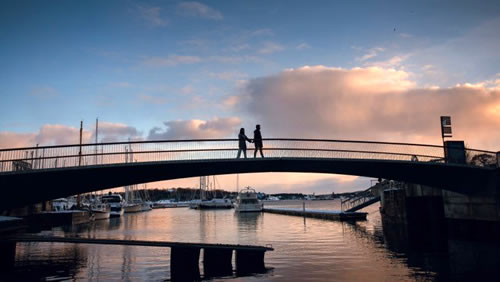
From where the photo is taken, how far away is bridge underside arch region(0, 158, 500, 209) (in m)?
26.3

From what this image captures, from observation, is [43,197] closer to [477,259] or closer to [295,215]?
[477,259]

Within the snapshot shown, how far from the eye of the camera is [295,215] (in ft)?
296

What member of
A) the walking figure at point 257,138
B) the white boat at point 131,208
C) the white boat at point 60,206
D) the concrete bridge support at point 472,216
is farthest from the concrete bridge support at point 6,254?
the white boat at point 131,208

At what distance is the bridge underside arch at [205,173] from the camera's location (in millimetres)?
26312

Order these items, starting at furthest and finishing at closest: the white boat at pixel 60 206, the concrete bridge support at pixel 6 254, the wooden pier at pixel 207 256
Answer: the white boat at pixel 60 206, the concrete bridge support at pixel 6 254, the wooden pier at pixel 207 256

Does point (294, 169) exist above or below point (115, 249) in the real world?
above

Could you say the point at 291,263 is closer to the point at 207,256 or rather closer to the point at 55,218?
the point at 207,256

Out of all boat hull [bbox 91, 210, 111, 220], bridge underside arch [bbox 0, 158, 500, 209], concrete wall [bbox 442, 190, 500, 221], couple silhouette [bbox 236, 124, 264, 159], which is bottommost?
boat hull [bbox 91, 210, 111, 220]

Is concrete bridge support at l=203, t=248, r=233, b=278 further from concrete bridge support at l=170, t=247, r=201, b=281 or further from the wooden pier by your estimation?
concrete bridge support at l=170, t=247, r=201, b=281

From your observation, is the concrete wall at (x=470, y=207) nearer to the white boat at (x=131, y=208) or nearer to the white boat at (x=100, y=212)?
the white boat at (x=100, y=212)

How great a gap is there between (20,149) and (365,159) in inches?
926

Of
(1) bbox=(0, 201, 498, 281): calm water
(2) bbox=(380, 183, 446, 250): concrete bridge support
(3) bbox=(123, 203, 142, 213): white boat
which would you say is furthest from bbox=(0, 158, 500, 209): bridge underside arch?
(3) bbox=(123, 203, 142, 213): white boat

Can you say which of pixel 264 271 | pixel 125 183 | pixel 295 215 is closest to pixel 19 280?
pixel 125 183

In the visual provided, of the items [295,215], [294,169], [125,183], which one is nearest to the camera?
[125,183]
